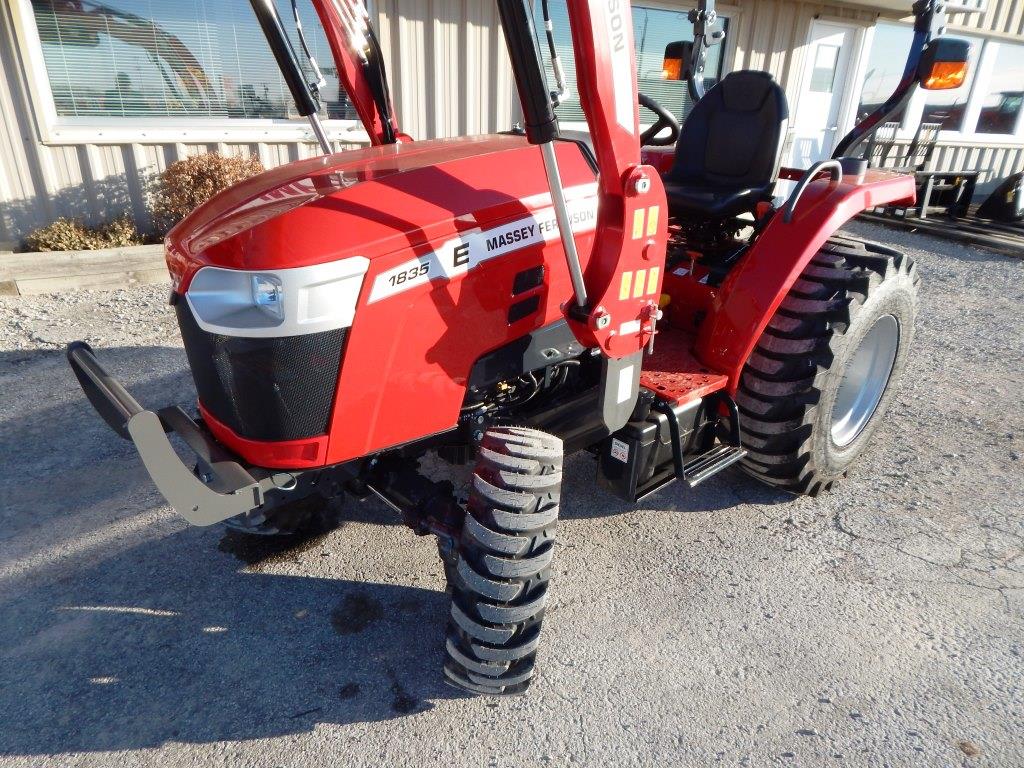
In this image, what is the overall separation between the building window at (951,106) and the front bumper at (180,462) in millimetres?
11984

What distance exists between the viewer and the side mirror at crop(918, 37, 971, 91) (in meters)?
2.26

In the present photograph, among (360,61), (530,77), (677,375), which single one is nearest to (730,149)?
(677,375)

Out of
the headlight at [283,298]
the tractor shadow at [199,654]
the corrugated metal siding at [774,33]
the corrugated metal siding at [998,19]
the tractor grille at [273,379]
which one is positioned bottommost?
the tractor shadow at [199,654]

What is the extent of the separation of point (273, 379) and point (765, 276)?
1.69 m

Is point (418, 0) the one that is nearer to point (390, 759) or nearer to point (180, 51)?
point (180, 51)

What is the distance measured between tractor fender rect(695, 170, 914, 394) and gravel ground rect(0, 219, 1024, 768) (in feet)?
2.42

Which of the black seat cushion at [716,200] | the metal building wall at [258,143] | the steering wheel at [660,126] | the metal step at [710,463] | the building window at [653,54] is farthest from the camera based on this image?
the building window at [653,54]

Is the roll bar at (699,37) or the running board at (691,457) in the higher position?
the roll bar at (699,37)

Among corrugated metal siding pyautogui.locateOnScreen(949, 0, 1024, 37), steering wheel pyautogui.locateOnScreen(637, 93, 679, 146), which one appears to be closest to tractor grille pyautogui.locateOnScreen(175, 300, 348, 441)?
steering wheel pyautogui.locateOnScreen(637, 93, 679, 146)

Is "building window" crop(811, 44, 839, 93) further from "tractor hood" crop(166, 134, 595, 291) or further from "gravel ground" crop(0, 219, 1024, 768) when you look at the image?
"tractor hood" crop(166, 134, 595, 291)

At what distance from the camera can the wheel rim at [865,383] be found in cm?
306

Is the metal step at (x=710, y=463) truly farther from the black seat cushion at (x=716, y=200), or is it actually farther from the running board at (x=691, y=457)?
the black seat cushion at (x=716, y=200)

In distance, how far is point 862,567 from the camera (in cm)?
252

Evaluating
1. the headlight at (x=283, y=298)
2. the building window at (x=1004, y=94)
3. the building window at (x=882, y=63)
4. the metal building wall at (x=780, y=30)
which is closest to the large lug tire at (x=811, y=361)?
the headlight at (x=283, y=298)
